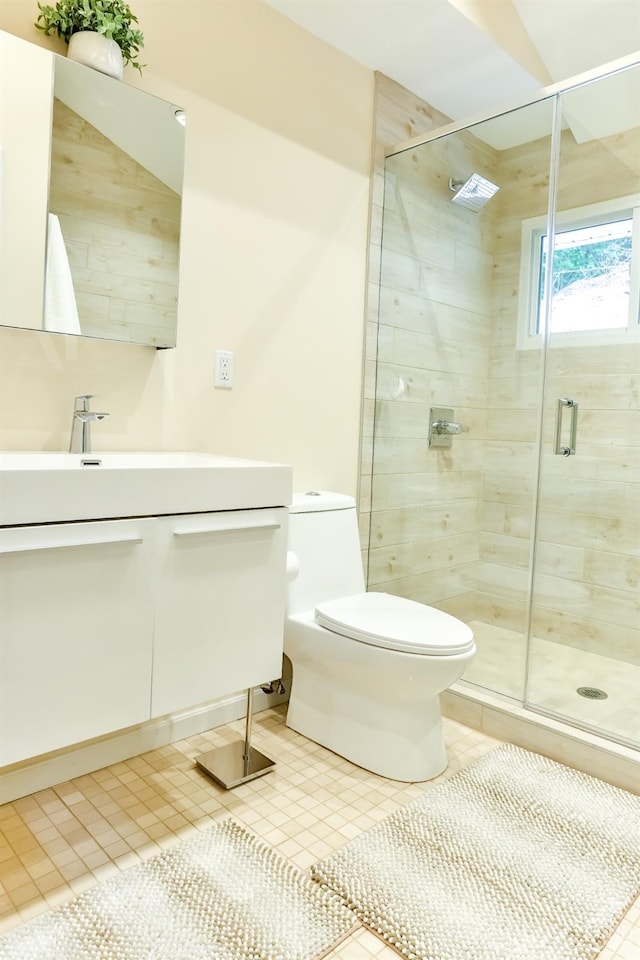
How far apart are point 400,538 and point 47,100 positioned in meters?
1.82

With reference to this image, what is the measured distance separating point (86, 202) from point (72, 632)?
110cm

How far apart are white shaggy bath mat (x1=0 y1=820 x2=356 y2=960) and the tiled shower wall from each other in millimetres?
1311

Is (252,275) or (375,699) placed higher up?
(252,275)

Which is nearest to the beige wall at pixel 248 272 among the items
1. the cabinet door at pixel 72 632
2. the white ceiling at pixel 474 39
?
the white ceiling at pixel 474 39

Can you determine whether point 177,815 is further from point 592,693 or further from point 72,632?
point 592,693

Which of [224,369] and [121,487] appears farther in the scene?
[224,369]

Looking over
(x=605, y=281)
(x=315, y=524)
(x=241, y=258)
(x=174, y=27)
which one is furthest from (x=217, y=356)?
(x=605, y=281)

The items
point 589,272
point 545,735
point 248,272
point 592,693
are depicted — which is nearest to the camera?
point 545,735

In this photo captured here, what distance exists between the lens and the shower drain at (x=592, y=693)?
7.11 feet

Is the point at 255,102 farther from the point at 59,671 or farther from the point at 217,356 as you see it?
the point at 59,671

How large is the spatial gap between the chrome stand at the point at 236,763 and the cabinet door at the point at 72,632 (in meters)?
0.47

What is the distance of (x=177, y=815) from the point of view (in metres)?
1.58

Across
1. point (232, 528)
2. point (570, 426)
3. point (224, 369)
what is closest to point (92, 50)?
point (224, 369)

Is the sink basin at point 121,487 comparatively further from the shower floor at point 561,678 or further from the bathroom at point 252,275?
the shower floor at point 561,678
